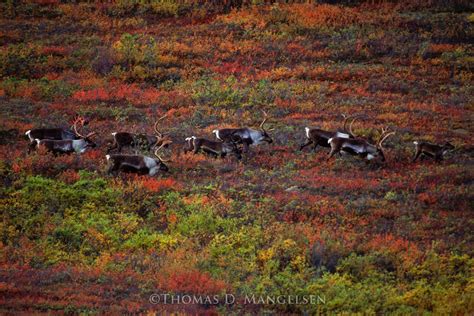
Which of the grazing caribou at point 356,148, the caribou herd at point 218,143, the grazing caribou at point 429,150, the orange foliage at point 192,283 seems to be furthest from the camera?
the grazing caribou at point 429,150

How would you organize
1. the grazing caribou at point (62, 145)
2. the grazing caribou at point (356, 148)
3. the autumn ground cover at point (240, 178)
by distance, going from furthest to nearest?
the grazing caribou at point (356, 148), the grazing caribou at point (62, 145), the autumn ground cover at point (240, 178)

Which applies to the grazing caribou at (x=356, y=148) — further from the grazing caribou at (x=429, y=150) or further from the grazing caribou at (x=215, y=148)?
the grazing caribou at (x=215, y=148)

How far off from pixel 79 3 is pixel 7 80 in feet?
42.9

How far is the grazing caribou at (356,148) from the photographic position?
1972 cm

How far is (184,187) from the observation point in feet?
56.3

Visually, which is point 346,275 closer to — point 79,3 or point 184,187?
point 184,187

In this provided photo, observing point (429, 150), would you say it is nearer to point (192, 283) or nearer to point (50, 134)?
point (192, 283)

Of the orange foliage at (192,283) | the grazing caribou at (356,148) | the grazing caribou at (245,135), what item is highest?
the orange foliage at (192,283)

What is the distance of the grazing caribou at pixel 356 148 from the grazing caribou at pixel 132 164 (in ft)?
16.5

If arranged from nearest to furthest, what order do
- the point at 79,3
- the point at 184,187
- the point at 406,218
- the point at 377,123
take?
1. the point at 406,218
2. the point at 184,187
3. the point at 377,123
4. the point at 79,3

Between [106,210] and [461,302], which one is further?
[106,210]

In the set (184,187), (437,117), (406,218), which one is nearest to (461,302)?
(406,218)

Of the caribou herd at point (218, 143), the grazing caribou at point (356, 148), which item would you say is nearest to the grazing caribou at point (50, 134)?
the caribou herd at point (218, 143)

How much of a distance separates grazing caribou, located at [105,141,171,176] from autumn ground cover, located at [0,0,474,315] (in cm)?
35
